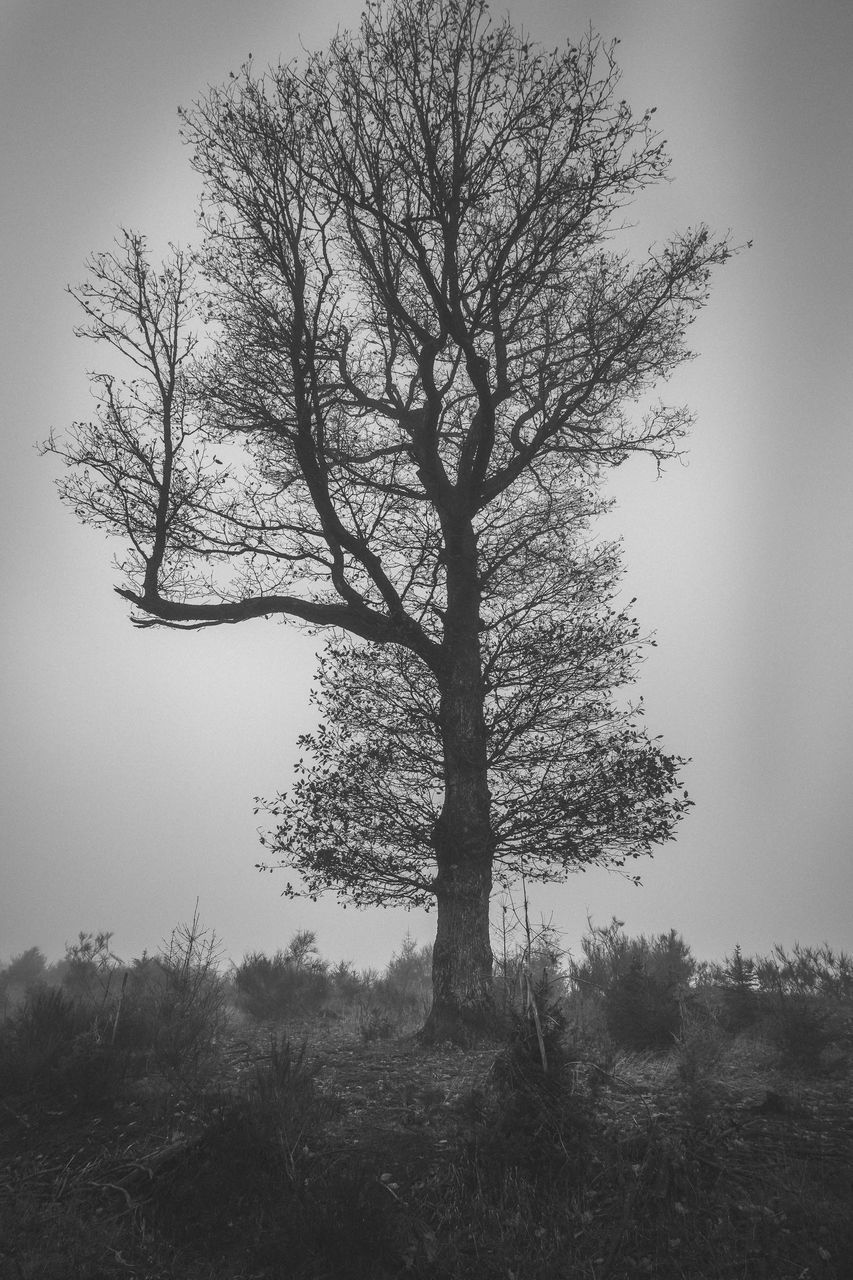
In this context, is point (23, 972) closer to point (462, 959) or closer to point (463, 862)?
point (462, 959)

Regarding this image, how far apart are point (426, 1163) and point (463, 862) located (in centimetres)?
399

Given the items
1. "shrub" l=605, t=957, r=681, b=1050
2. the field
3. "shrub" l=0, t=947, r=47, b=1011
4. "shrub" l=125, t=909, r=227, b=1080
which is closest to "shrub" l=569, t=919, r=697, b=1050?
"shrub" l=605, t=957, r=681, b=1050

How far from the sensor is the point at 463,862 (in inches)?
339

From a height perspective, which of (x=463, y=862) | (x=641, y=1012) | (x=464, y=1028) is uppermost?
(x=463, y=862)

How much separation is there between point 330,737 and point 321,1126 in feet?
14.7

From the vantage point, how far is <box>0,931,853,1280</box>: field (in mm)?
3855

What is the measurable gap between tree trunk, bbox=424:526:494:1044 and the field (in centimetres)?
55

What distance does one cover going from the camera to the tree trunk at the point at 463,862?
8.12 metres

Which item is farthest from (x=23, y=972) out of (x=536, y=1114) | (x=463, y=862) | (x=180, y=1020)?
(x=536, y=1114)

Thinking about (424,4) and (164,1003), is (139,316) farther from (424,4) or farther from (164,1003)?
(164,1003)

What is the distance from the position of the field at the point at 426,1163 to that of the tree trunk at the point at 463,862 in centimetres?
55

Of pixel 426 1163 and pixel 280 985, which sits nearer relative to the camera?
pixel 426 1163

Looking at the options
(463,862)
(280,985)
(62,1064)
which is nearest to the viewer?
(62,1064)

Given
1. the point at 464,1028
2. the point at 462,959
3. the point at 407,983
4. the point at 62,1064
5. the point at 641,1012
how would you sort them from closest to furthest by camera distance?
the point at 62,1064 < the point at 464,1028 < the point at 462,959 < the point at 641,1012 < the point at 407,983
